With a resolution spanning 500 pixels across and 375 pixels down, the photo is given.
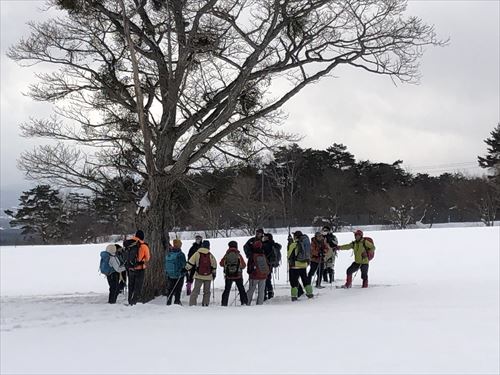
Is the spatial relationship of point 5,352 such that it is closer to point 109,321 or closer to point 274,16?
point 109,321

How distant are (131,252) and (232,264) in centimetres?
224

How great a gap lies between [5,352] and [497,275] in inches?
532

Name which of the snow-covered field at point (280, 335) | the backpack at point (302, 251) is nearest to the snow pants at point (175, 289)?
the snow-covered field at point (280, 335)

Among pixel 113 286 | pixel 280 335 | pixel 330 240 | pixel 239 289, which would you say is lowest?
pixel 280 335

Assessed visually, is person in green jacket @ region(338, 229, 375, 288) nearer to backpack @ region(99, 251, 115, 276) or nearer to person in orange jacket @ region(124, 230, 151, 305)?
person in orange jacket @ region(124, 230, 151, 305)

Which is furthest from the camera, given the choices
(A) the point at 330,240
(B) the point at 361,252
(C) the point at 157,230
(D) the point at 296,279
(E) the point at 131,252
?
(A) the point at 330,240

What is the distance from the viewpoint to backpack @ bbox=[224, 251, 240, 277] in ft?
40.0

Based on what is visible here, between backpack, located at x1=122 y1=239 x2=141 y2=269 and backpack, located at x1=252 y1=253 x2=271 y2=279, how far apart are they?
8.49 feet

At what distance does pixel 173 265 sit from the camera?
12.7m

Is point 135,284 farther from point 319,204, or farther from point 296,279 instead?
point 319,204

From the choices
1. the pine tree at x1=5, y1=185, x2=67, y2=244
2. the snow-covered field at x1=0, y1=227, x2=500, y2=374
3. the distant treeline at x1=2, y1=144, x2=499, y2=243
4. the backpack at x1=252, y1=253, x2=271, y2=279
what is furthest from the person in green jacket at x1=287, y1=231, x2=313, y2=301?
the pine tree at x1=5, y1=185, x2=67, y2=244

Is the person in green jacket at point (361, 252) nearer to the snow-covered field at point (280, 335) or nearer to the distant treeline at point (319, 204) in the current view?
the snow-covered field at point (280, 335)

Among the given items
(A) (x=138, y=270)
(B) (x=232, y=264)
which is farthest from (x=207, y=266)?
(A) (x=138, y=270)

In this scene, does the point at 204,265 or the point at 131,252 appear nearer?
the point at 131,252
